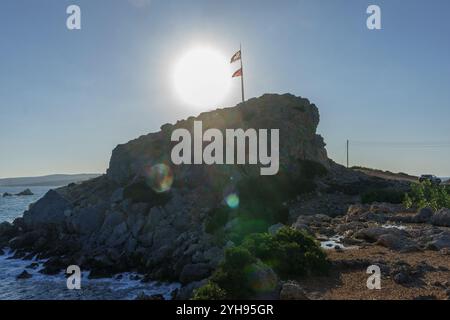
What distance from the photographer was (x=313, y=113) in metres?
62.2

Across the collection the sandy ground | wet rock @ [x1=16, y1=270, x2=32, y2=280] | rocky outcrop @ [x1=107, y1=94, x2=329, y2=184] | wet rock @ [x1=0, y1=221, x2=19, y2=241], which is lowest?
wet rock @ [x1=16, y1=270, x2=32, y2=280]

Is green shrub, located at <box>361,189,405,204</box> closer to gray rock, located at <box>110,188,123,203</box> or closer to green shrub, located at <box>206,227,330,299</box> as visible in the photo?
green shrub, located at <box>206,227,330,299</box>

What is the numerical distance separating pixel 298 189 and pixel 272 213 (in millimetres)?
8082

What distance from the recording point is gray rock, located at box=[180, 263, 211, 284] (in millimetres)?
28703

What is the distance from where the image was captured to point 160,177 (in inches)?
1965

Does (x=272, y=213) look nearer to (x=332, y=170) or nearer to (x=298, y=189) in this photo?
(x=298, y=189)

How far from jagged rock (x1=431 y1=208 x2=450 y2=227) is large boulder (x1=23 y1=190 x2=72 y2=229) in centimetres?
4182

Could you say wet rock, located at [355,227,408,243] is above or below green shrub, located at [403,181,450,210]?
below

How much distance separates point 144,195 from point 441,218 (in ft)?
102

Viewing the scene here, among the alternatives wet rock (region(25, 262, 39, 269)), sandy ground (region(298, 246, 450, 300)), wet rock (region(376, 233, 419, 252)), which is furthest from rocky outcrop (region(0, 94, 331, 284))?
sandy ground (region(298, 246, 450, 300))

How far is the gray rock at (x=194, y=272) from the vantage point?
28703 mm

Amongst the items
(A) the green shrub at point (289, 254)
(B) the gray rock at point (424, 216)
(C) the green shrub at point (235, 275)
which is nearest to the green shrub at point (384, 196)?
(B) the gray rock at point (424, 216)

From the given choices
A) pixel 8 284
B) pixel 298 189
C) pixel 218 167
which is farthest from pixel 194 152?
pixel 8 284

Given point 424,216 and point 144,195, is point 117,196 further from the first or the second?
point 424,216
